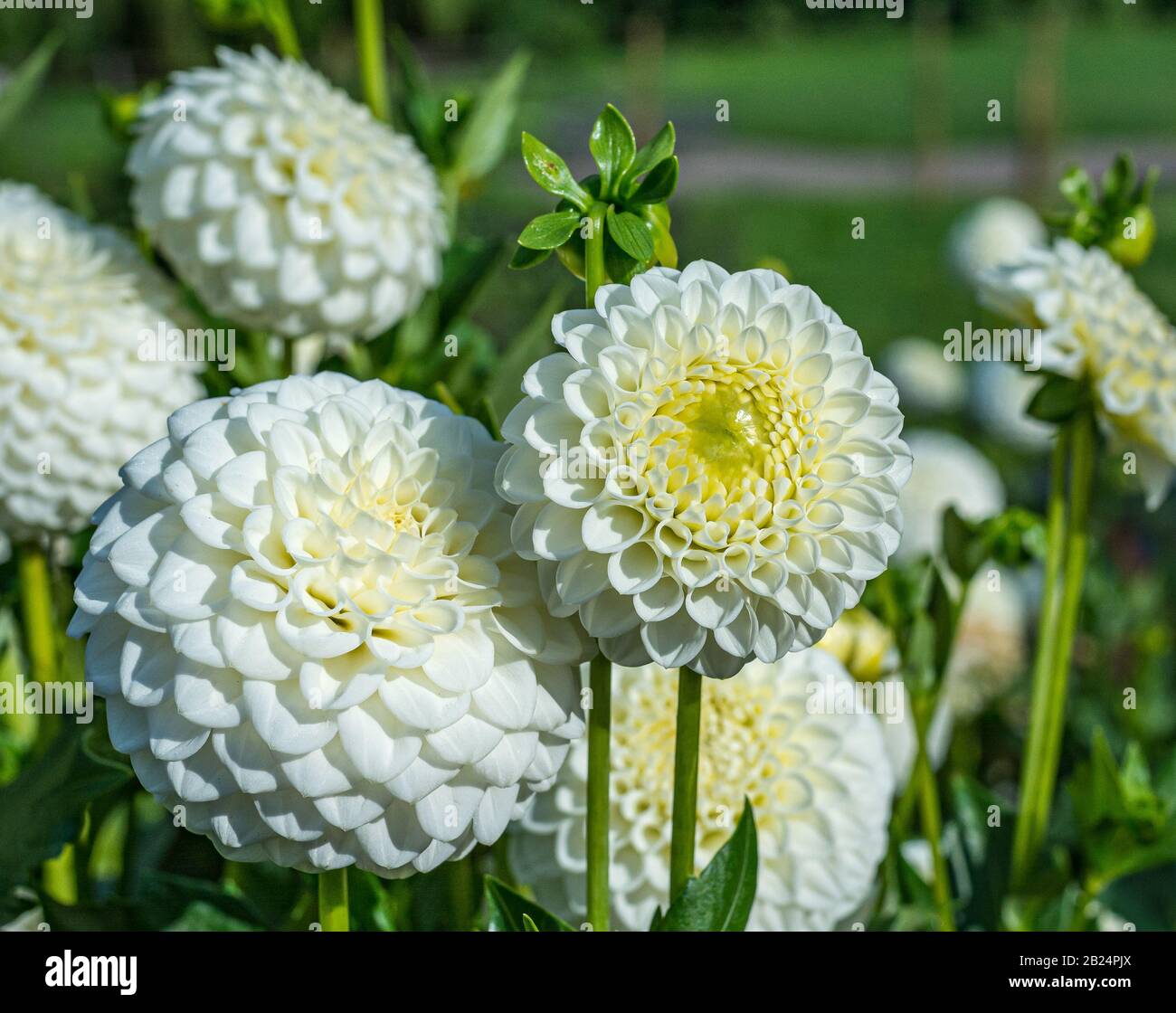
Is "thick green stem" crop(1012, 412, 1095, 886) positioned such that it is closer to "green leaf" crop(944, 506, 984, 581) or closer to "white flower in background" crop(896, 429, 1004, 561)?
"green leaf" crop(944, 506, 984, 581)

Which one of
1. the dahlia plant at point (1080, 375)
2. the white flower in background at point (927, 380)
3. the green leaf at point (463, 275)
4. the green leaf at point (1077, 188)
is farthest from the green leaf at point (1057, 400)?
the white flower in background at point (927, 380)

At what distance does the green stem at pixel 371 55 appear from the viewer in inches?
29.6

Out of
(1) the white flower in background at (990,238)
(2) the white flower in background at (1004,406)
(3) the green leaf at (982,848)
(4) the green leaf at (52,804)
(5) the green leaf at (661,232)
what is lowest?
(3) the green leaf at (982,848)

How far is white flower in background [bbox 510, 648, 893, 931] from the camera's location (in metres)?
0.54

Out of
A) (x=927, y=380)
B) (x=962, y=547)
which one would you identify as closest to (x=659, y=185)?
(x=962, y=547)

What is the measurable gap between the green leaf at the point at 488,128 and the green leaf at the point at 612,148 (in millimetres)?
409

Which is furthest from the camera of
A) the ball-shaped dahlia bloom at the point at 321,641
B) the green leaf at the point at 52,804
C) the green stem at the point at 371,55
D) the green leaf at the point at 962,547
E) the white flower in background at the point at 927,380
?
the white flower in background at the point at 927,380

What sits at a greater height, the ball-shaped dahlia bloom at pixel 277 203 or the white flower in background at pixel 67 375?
the ball-shaped dahlia bloom at pixel 277 203

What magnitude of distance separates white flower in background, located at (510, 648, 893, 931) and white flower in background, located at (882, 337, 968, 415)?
1169mm

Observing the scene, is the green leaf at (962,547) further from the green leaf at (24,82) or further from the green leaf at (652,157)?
the green leaf at (24,82)

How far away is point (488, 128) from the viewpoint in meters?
0.82

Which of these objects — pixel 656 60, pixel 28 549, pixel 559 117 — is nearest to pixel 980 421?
pixel 28 549

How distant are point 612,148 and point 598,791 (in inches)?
8.4

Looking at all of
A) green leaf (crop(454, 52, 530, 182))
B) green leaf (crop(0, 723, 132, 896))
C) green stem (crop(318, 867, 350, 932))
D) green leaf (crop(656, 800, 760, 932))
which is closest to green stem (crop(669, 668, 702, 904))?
green leaf (crop(656, 800, 760, 932))
